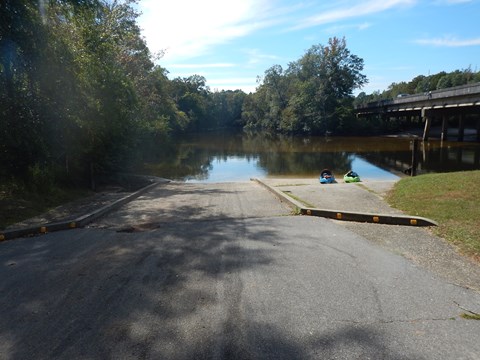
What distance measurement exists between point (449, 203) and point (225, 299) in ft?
21.6

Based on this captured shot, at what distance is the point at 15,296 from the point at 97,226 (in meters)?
3.77

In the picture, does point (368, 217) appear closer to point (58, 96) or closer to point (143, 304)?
point (143, 304)

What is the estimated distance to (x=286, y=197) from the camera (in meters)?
10.7

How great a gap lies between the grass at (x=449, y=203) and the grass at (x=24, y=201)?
877 centimetres

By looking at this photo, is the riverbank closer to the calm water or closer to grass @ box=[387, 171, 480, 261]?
grass @ box=[387, 171, 480, 261]

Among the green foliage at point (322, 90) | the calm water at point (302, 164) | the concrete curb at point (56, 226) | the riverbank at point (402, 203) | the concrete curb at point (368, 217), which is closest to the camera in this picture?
the riverbank at point (402, 203)

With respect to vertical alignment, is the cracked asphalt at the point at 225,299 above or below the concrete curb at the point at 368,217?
above

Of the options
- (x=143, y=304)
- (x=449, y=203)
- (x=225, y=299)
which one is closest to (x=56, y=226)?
(x=143, y=304)

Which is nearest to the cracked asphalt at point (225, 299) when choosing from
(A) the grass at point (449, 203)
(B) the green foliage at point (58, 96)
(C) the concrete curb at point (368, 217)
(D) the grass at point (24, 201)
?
(C) the concrete curb at point (368, 217)

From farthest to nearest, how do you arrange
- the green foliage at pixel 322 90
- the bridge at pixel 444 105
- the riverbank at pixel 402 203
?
the green foliage at pixel 322 90
the bridge at pixel 444 105
the riverbank at pixel 402 203

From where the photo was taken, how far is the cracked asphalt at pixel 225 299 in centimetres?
353

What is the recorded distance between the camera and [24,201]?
10070mm

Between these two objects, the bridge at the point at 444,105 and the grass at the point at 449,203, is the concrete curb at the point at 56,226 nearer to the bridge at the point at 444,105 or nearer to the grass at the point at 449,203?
the grass at the point at 449,203

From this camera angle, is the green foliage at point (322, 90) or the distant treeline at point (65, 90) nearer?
the distant treeline at point (65, 90)
